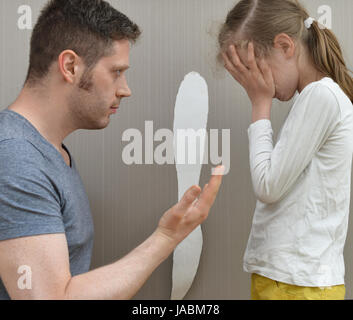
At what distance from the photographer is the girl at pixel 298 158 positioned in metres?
0.85

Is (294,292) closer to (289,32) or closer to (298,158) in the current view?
(298,158)

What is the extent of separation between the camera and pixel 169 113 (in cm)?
129

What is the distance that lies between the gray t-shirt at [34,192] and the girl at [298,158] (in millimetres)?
412

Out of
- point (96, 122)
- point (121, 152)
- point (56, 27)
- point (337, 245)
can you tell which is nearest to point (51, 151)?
point (96, 122)

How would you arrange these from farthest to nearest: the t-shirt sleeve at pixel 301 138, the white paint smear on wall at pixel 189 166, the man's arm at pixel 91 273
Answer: the white paint smear on wall at pixel 189 166 < the t-shirt sleeve at pixel 301 138 < the man's arm at pixel 91 273

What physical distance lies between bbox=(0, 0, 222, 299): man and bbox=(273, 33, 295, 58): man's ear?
353 mm

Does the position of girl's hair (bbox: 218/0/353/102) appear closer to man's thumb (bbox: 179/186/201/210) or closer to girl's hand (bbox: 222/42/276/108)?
girl's hand (bbox: 222/42/276/108)

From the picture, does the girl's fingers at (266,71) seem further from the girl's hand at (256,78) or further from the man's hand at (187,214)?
the man's hand at (187,214)

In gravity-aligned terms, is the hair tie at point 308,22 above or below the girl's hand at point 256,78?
above

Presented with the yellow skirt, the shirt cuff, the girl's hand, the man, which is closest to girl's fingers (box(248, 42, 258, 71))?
the girl's hand

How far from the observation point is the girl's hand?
98 centimetres

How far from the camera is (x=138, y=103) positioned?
1.29m

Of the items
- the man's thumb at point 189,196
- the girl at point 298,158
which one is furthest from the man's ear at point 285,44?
the man's thumb at point 189,196

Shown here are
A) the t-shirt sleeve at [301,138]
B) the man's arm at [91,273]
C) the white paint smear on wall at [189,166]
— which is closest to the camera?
the man's arm at [91,273]
